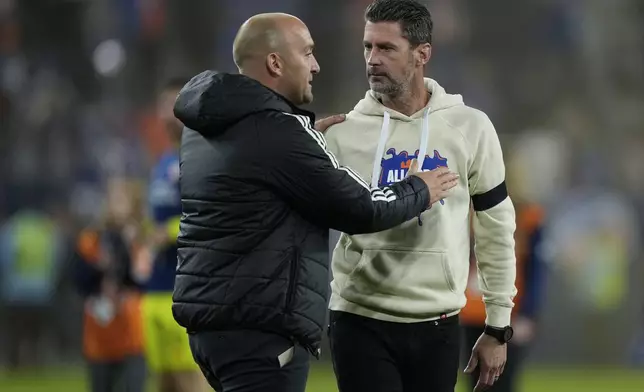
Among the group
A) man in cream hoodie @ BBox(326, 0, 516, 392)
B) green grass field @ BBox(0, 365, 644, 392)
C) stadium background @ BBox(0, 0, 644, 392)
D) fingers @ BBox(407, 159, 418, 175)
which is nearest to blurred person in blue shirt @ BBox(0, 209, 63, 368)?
stadium background @ BBox(0, 0, 644, 392)

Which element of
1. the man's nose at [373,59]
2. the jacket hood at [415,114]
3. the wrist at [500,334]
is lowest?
the wrist at [500,334]

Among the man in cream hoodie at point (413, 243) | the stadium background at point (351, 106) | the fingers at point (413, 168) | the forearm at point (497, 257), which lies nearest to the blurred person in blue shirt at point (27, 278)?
the stadium background at point (351, 106)

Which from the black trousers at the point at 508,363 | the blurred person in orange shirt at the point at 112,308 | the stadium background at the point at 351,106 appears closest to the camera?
the black trousers at the point at 508,363

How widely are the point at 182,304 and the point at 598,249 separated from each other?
36.5ft

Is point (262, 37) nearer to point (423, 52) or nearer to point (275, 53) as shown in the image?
point (275, 53)

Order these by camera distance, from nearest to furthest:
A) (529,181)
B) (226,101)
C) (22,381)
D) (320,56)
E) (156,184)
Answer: (226,101) → (156,184) → (529,181) → (22,381) → (320,56)

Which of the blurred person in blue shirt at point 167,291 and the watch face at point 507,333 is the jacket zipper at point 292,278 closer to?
the watch face at point 507,333

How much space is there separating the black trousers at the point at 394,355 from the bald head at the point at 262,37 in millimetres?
1087

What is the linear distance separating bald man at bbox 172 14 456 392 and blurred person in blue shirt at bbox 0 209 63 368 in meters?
9.95

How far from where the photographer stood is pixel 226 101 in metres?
4.21

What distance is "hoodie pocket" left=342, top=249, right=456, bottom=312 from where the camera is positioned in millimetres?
4691

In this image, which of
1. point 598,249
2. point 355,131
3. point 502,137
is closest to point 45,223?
point 502,137

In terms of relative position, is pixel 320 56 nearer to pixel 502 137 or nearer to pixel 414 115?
pixel 502 137

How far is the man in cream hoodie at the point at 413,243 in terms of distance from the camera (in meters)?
4.72
